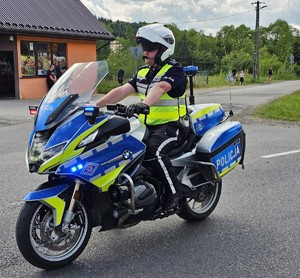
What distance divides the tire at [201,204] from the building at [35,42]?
16.8 metres

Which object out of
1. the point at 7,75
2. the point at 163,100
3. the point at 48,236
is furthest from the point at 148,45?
the point at 7,75

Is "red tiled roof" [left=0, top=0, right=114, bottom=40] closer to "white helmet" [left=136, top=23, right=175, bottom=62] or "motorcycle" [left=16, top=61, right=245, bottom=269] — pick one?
"white helmet" [left=136, top=23, right=175, bottom=62]

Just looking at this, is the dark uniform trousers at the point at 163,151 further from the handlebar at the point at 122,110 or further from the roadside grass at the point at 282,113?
the roadside grass at the point at 282,113

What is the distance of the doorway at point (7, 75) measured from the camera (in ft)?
69.4

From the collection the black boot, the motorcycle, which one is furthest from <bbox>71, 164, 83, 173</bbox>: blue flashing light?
the black boot

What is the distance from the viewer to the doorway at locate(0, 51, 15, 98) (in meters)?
21.2

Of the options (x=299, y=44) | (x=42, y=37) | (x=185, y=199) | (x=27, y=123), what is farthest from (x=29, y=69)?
(x=299, y=44)

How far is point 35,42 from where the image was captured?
21875 mm

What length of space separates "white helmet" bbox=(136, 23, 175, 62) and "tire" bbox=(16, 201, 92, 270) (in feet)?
5.01

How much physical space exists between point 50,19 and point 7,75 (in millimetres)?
3813

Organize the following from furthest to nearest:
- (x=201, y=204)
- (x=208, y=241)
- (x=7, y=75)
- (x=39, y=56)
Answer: (x=39, y=56) → (x=7, y=75) → (x=201, y=204) → (x=208, y=241)

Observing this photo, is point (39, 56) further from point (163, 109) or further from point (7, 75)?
point (163, 109)

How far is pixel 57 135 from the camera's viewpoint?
338cm

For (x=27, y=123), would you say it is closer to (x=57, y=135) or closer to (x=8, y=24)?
(x=8, y=24)
